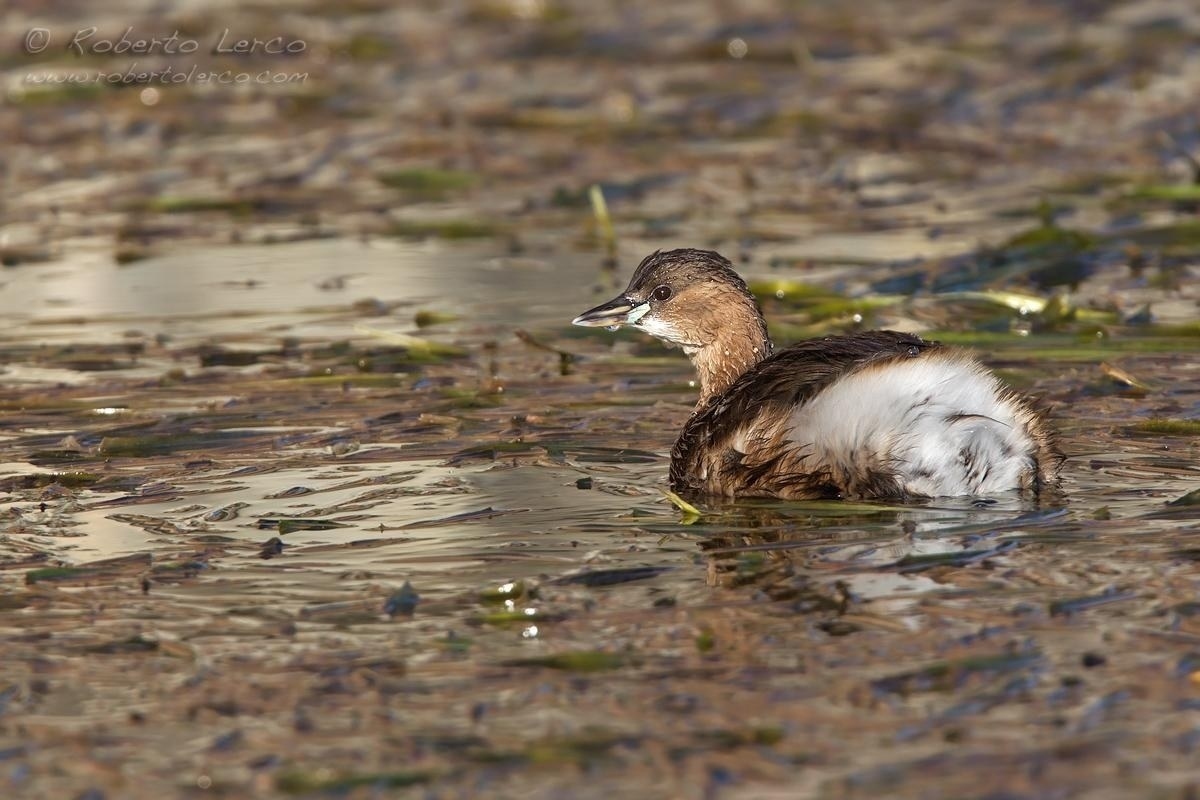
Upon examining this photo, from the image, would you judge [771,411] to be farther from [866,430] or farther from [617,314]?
[617,314]

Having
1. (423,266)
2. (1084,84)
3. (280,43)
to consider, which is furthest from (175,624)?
(280,43)

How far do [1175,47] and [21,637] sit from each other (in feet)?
36.4

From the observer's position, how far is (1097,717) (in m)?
4.18

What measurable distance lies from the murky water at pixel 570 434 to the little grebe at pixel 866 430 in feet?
0.39

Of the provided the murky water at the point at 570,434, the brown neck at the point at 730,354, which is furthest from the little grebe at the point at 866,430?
the brown neck at the point at 730,354

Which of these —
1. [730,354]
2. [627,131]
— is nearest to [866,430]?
[730,354]

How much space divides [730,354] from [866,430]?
140 cm

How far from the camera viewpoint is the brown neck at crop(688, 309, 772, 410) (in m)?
7.15

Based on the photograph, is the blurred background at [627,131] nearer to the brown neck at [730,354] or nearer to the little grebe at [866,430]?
the brown neck at [730,354]

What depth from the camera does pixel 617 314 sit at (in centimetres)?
734

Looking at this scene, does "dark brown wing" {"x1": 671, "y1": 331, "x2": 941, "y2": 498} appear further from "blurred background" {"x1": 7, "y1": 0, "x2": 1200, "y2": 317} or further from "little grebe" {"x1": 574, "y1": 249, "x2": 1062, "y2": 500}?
"blurred background" {"x1": 7, "y1": 0, "x2": 1200, "y2": 317}

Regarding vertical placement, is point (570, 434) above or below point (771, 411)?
below

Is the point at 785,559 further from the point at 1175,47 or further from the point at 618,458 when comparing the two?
the point at 1175,47

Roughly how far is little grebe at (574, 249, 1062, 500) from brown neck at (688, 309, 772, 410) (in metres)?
0.56
